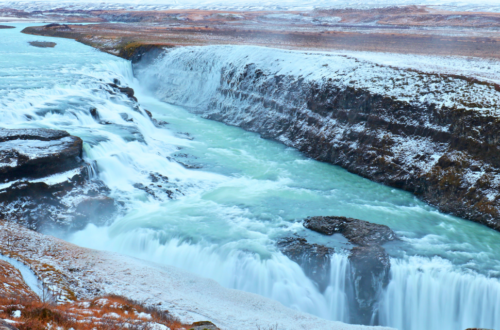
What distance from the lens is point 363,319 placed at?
11258mm

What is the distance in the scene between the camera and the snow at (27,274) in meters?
8.39

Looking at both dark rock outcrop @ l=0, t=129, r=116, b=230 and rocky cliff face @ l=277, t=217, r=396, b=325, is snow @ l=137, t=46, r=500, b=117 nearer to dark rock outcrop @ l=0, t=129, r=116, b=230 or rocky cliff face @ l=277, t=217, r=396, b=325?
rocky cliff face @ l=277, t=217, r=396, b=325

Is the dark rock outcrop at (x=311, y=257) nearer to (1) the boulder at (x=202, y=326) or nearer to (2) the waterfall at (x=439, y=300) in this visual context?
(2) the waterfall at (x=439, y=300)

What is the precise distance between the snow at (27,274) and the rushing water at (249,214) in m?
3.88

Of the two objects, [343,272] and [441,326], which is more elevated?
[343,272]

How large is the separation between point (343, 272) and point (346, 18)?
80.1 metres

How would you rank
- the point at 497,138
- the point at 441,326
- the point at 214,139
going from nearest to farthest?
the point at 441,326, the point at 497,138, the point at 214,139

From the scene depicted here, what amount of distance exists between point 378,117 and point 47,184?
50.0ft

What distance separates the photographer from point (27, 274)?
A: 9008mm

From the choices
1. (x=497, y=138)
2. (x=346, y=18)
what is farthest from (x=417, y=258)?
(x=346, y=18)

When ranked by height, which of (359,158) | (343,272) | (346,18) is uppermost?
(346,18)

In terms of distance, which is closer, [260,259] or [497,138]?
[260,259]

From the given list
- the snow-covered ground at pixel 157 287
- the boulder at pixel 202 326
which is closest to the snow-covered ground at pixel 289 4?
the snow-covered ground at pixel 157 287

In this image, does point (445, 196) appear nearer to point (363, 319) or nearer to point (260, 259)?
point (363, 319)
